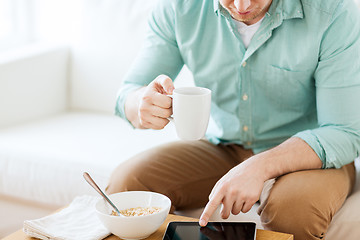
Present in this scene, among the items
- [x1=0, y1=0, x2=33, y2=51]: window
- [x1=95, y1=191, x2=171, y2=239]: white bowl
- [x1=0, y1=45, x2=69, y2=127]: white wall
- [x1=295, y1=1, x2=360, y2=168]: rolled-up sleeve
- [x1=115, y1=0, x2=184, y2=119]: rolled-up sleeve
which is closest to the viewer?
[x1=95, y1=191, x2=171, y2=239]: white bowl

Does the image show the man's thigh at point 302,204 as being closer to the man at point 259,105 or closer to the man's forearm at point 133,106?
the man at point 259,105

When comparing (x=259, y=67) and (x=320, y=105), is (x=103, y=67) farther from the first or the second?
(x=320, y=105)

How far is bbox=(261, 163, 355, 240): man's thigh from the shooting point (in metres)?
1.28

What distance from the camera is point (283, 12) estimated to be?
147cm

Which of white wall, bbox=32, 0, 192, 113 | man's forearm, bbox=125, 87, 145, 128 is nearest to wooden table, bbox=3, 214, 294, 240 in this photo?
man's forearm, bbox=125, 87, 145, 128

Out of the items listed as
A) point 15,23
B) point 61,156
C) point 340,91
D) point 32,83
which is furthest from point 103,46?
point 340,91

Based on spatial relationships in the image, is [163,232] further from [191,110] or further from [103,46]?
[103,46]

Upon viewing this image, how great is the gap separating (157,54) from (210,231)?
0.68 m

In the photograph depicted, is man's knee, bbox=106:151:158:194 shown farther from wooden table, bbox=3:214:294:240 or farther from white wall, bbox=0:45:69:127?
white wall, bbox=0:45:69:127

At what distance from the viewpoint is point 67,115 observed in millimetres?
2359

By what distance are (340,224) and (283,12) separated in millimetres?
550

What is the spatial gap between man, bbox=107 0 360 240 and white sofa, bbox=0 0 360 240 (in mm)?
329

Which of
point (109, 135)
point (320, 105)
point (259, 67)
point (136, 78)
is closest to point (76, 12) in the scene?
point (109, 135)

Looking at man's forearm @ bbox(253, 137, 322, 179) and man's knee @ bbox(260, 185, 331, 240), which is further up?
man's forearm @ bbox(253, 137, 322, 179)
